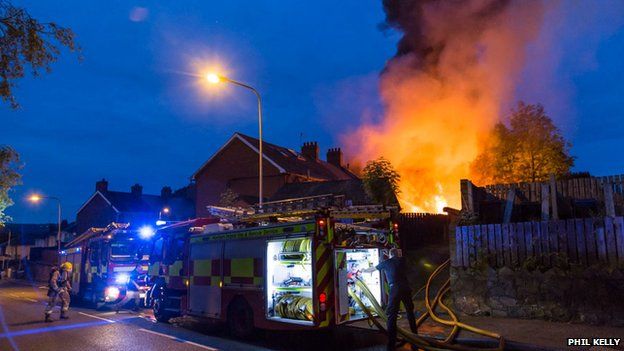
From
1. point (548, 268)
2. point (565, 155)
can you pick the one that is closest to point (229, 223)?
point (548, 268)

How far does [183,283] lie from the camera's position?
12336mm

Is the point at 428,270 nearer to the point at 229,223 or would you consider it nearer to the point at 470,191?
the point at 470,191

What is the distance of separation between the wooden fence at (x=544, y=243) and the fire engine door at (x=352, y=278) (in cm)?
256

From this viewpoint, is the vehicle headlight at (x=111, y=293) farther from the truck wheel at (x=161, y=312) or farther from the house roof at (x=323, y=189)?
the house roof at (x=323, y=189)

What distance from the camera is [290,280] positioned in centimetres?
952

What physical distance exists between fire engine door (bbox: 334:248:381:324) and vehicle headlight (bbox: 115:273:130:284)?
10717mm

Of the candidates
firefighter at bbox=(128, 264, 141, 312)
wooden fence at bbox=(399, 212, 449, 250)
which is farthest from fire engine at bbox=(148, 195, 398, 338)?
wooden fence at bbox=(399, 212, 449, 250)

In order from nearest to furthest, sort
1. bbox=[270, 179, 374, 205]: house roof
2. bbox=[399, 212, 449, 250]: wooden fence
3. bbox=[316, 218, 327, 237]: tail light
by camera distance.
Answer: bbox=[316, 218, 327, 237]: tail light < bbox=[399, 212, 449, 250]: wooden fence < bbox=[270, 179, 374, 205]: house roof

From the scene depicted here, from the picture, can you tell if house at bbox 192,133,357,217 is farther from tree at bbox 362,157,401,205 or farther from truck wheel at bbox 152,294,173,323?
truck wheel at bbox 152,294,173,323

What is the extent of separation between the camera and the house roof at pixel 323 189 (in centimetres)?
3000

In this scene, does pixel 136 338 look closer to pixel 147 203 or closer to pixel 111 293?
pixel 111 293

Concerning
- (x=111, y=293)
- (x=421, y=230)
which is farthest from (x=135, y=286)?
(x=421, y=230)

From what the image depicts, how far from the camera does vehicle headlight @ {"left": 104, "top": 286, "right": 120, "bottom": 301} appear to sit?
1692cm

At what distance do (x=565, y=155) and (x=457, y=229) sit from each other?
12790 millimetres
